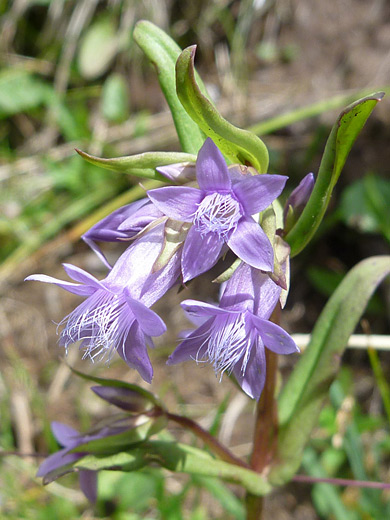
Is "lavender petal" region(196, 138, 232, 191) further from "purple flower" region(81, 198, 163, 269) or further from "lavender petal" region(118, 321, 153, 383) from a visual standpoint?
"lavender petal" region(118, 321, 153, 383)

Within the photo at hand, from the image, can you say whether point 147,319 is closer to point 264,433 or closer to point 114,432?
point 114,432

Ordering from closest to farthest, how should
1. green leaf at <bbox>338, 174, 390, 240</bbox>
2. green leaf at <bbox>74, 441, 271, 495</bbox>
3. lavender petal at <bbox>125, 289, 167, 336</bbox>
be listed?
lavender petal at <bbox>125, 289, 167, 336</bbox>, green leaf at <bbox>74, 441, 271, 495</bbox>, green leaf at <bbox>338, 174, 390, 240</bbox>

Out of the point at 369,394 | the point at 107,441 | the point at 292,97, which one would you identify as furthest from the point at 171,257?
the point at 292,97

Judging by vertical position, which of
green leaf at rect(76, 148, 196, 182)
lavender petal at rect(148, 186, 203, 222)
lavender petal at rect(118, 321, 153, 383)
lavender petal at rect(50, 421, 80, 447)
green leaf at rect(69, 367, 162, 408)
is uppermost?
green leaf at rect(76, 148, 196, 182)

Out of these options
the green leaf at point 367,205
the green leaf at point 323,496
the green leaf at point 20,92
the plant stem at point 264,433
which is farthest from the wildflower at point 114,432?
the green leaf at point 20,92

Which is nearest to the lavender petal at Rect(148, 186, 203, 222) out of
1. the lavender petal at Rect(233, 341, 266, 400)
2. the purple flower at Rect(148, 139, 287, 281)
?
the purple flower at Rect(148, 139, 287, 281)

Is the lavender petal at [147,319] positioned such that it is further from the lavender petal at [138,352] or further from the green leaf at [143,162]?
the green leaf at [143,162]

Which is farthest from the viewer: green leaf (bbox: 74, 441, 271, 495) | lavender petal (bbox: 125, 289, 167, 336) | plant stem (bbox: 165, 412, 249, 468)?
plant stem (bbox: 165, 412, 249, 468)
